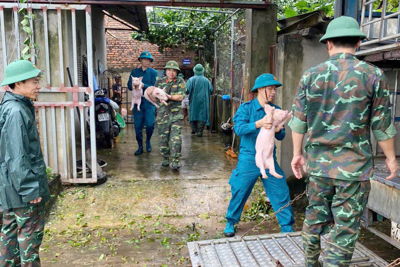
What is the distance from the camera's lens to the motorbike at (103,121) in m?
7.66

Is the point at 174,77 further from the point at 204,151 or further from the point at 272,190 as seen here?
the point at 272,190

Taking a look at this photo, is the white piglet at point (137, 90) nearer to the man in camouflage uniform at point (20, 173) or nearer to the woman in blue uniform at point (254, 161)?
the woman in blue uniform at point (254, 161)

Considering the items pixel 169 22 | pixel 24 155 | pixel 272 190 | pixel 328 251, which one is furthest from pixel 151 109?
pixel 169 22

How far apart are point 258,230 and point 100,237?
198cm

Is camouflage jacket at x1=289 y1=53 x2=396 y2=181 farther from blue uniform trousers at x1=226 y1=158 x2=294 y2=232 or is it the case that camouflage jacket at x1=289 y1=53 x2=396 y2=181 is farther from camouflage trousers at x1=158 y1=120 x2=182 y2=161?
camouflage trousers at x1=158 y1=120 x2=182 y2=161

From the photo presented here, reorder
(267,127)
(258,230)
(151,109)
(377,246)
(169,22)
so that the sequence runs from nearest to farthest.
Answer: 1. (267,127)
2. (377,246)
3. (258,230)
4. (151,109)
5. (169,22)

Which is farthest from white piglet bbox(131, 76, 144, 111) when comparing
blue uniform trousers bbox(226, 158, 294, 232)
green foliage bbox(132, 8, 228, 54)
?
green foliage bbox(132, 8, 228, 54)

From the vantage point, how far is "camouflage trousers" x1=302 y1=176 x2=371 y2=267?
262 centimetres

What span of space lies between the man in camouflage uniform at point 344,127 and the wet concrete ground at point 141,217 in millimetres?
1894

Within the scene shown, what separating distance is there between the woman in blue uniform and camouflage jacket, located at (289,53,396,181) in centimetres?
133

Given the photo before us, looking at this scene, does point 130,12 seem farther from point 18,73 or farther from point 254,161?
point 18,73

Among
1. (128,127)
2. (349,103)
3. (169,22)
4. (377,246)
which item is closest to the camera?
(349,103)

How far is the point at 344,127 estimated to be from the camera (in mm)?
2607

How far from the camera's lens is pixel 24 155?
2936 millimetres
